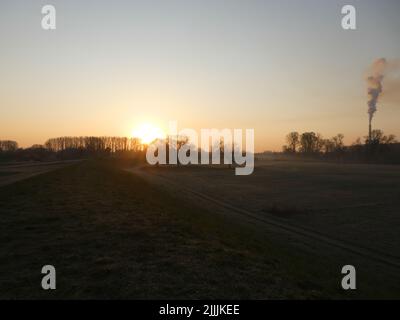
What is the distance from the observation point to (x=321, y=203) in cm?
3878

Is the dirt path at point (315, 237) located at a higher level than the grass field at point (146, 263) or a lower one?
lower

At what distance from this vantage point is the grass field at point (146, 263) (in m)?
9.91

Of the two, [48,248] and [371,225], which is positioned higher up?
[48,248]

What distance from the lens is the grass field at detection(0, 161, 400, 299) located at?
9906 millimetres

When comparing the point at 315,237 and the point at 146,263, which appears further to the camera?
the point at 315,237

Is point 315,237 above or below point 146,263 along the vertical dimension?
below

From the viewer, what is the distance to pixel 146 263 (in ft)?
38.6

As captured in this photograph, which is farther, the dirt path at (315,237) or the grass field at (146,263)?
the dirt path at (315,237)

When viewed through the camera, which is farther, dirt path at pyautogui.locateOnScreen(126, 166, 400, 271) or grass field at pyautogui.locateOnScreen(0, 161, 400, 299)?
dirt path at pyautogui.locateOnScreen(126, 166, 400, 271)
